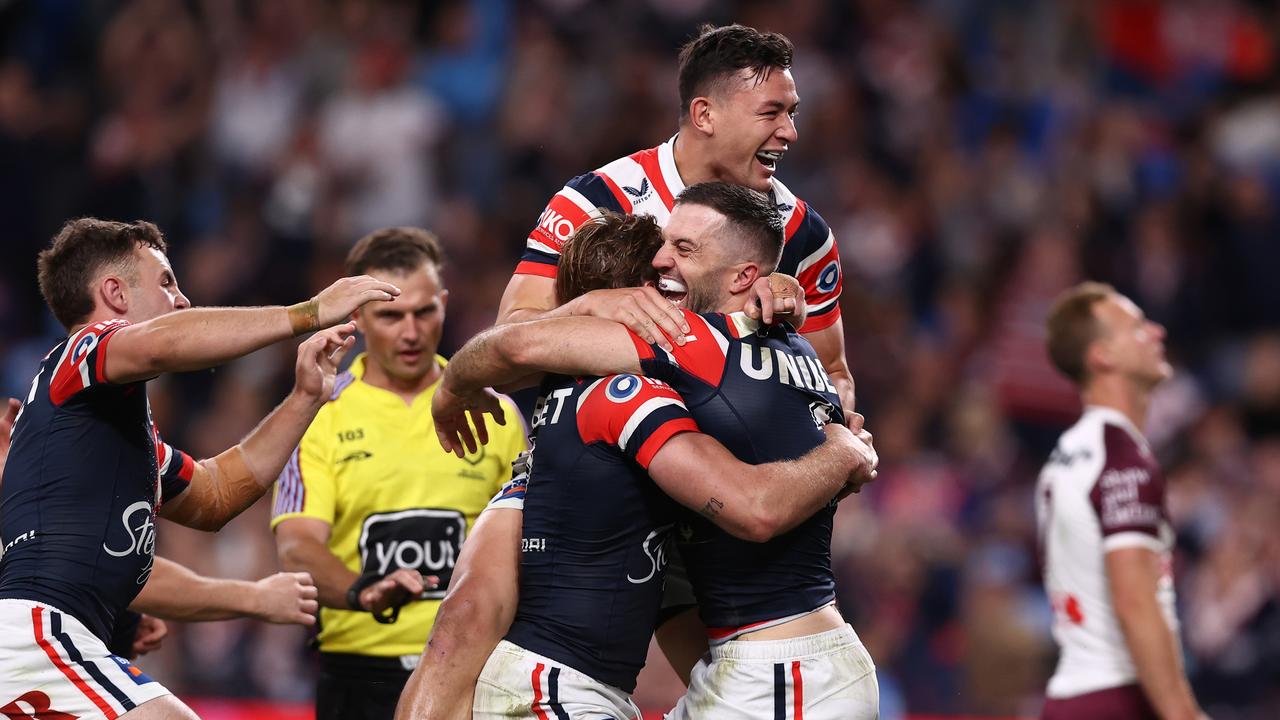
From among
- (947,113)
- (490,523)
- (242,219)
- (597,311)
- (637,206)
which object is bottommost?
(490,523)

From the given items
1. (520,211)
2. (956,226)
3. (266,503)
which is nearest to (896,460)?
(956,226)

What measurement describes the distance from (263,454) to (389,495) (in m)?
0.83

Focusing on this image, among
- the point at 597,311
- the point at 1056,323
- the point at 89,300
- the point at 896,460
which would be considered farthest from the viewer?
the point at 896,460

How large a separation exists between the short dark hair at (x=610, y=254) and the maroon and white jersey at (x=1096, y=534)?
8.37 feet

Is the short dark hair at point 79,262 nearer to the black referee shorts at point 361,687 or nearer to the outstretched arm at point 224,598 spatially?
the outstretched arm at point 224,598

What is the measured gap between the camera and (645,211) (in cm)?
539

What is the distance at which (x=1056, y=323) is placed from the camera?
682 cm

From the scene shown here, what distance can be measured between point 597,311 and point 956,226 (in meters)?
8.41

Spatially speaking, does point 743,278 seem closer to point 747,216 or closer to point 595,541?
point 747,216

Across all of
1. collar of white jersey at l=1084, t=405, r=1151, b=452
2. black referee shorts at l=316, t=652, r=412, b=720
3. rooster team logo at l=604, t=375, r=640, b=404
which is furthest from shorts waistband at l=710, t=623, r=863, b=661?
collar of white jersey at l=1084, t=405, r=1151, b=452

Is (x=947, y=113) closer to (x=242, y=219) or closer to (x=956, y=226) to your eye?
(x=956, y=226)

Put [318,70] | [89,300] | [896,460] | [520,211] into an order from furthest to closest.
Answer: [318,70]
[520,211]
[896,460]
[89,300]

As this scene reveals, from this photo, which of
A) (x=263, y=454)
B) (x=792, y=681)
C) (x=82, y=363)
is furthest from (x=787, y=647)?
(x=82, y=363)

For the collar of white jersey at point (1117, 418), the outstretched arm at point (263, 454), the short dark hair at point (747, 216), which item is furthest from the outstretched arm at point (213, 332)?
the collar of white jersey at point (1117, 418)
